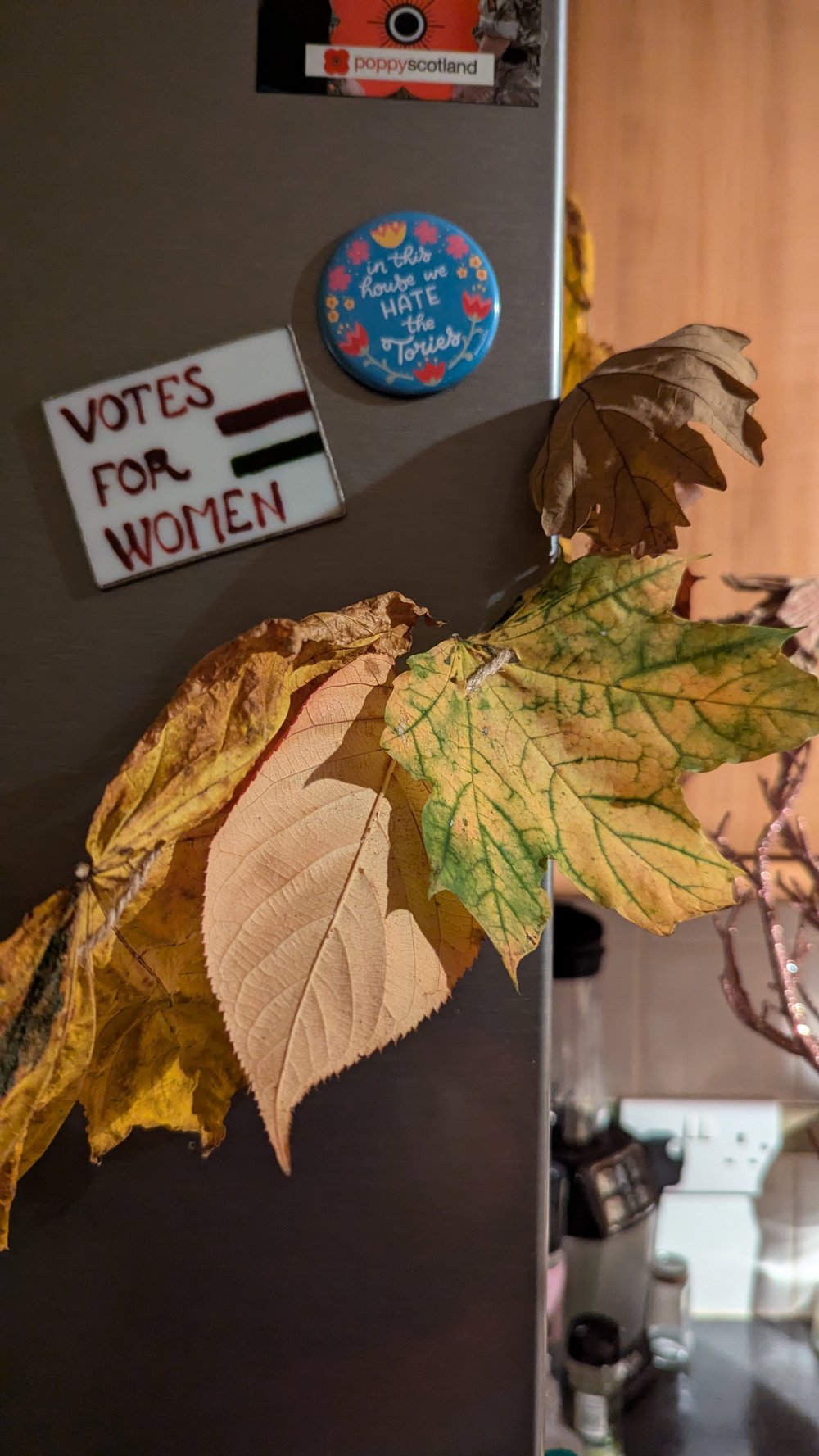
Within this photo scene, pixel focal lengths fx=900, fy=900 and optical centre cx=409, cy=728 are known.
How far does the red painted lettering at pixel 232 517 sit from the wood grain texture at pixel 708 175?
559mm

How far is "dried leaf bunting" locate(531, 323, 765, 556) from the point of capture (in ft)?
1.21

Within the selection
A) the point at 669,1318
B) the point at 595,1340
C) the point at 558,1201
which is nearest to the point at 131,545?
the point at 558,1201

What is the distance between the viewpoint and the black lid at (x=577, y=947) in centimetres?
95

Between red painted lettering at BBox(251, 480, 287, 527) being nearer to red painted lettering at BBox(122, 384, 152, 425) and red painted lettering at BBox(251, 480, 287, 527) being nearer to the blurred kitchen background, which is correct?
red painted lettering at BBox(122, 384, 152, 425)

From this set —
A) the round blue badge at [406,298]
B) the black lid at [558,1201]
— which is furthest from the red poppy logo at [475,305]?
the black lid at [558,1201]

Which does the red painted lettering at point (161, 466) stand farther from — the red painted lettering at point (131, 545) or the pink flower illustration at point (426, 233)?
the pink flower illustration at point (426, 233)

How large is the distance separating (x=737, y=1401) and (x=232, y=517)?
1.08 meters

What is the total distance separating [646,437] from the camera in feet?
1.23

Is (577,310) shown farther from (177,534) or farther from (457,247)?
(177,534)

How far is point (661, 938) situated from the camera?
1.09 metres

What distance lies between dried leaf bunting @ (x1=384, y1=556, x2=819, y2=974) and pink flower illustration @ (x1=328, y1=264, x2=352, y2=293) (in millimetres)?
158

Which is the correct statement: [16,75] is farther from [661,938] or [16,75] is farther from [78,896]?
[661,938]

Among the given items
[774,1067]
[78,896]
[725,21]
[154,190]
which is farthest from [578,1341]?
[725,21]

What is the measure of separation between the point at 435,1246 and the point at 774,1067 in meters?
0.82
